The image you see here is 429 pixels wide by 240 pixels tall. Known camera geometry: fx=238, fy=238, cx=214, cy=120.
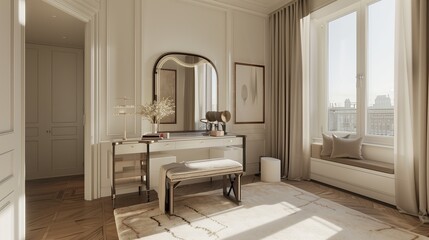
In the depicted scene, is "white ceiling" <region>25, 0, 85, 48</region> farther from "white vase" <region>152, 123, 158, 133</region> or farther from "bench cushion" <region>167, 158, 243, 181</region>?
"bench cushion" <region>167, 158, 243, 181</region>

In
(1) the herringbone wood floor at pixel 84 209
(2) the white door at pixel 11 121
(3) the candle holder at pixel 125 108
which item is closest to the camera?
(2) the white door at pixel 11 121

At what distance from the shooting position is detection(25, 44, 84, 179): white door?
450 centimetres

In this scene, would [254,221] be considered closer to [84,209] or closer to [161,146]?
[161,146]

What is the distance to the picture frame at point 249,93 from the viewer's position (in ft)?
15.1

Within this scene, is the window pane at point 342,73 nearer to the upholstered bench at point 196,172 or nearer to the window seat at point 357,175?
the window seat at point 357,175

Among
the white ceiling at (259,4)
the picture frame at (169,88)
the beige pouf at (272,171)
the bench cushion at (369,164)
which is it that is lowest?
the beige pouf at (272,171)

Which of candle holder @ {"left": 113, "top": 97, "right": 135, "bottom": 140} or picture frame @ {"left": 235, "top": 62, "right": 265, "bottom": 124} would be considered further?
picture frame @ {"left": 235, "top": 62, "right": 265, "bottom": 124}

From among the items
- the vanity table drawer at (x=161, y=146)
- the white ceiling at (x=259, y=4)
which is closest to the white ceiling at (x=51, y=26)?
the vanity table drawer at (x=161, y=146)

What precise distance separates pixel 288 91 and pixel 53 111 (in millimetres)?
4534

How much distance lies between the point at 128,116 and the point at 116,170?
2.81 ft

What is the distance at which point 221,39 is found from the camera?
442cm

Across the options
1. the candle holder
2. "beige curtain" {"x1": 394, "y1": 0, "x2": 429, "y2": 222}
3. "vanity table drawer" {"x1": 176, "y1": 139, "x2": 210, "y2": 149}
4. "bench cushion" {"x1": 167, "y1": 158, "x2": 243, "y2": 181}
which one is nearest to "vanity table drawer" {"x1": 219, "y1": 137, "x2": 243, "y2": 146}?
"vanity table drawer" {"x1": 176, "y1": 139, "x2": 210, "y2": 149}

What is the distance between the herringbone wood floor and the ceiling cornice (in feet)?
7.95

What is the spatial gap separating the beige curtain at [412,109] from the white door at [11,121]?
393 centimetres
